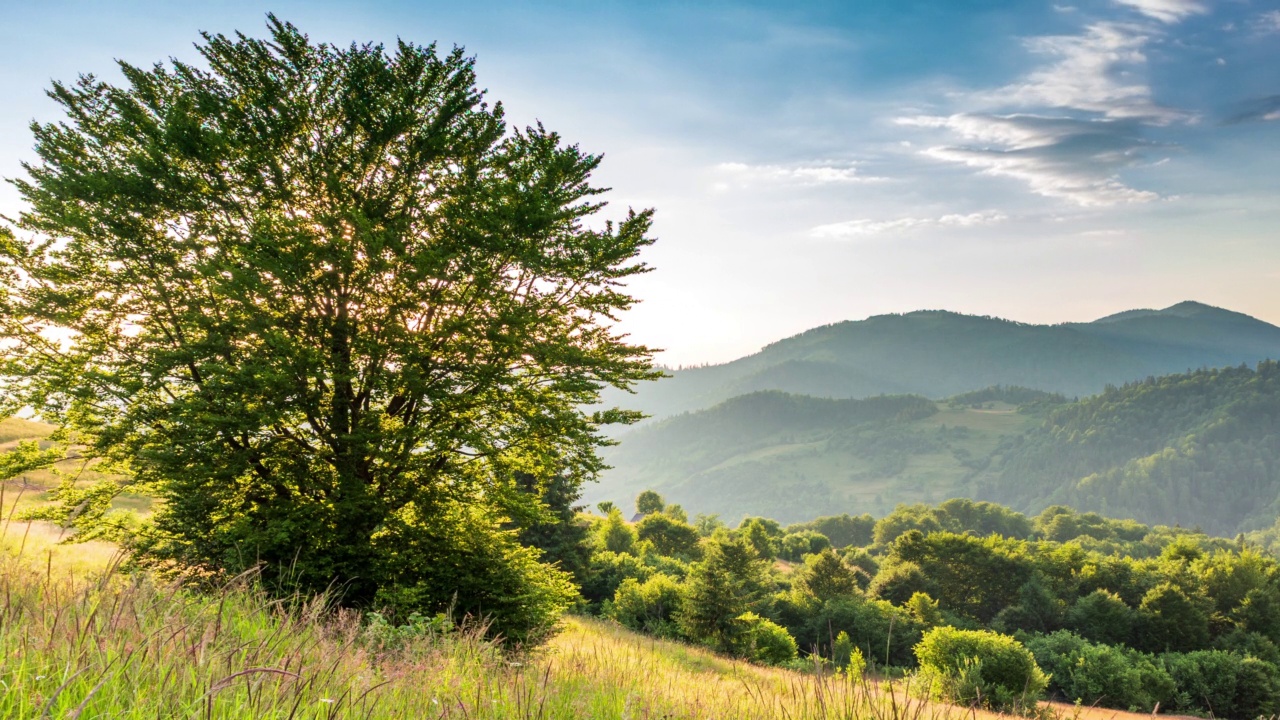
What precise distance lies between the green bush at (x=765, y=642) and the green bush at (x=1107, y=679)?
591 inches

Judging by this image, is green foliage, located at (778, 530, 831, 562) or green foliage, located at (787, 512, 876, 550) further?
green foliage, located at (787, 512, 876, 550)

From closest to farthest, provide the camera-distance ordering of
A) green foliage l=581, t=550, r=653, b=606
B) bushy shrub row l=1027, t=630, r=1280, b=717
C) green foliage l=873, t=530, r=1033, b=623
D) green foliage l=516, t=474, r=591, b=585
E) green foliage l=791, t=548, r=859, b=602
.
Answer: bushy shrub row l=1027, t=630, r=1280, b=717 < green foliage l=516, t=474, r=591, b=585 < green foliage l=581, t=550, r=653, b=606 < green foliage l=791, t=548, r=859, b=602 < green foliage l=873, t=530, r=1033, b=623

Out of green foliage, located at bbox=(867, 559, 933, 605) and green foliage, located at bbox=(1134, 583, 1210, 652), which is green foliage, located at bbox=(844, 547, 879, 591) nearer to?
green foliage, located at bbox=(867, 559, 933, 605)

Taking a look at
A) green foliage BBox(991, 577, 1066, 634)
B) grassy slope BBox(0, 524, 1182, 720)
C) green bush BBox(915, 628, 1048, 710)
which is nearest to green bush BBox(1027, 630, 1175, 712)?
green bush BBox(915, 628, 1048, 710)

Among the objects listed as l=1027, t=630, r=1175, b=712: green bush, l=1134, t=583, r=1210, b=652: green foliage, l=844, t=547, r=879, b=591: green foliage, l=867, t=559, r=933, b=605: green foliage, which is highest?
l=1027, t=630, r=1175, b=712: green bush

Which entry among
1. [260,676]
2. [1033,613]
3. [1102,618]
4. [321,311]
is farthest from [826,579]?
[260,676]

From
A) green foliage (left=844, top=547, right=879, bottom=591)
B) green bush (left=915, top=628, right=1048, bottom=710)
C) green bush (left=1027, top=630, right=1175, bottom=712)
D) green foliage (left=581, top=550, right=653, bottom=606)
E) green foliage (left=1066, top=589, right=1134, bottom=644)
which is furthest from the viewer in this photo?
green foliage (left=844, top=547, right=879, bottom=591)

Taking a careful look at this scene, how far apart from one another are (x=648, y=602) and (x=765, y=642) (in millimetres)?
7357

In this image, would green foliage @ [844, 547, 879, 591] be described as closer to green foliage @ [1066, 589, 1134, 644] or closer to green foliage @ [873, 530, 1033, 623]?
green foliage @ [873, 530, 1033, 623]

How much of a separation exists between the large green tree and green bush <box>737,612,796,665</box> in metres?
23.1

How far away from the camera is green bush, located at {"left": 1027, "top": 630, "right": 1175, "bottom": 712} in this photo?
120 feet

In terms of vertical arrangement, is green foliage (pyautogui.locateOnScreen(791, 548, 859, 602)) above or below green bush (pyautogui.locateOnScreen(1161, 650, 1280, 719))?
above

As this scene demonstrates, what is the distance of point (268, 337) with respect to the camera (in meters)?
15.8

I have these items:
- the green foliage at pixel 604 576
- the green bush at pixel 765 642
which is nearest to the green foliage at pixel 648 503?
the green foliage at pixel 604 576
